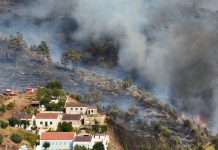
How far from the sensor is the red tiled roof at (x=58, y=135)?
50094 mm

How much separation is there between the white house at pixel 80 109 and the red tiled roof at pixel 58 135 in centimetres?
514

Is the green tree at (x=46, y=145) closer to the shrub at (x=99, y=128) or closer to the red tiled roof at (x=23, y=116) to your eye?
the red tiled roof at (x=23, y=116)

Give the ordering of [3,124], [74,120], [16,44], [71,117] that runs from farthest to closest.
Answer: [16,44] → [71,117] → [74,120] → [3,124]

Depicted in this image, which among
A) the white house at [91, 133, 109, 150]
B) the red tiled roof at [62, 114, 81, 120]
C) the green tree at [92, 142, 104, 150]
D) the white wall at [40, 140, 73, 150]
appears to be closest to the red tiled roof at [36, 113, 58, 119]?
the red tiled roof at [62, 114, 81, 120]

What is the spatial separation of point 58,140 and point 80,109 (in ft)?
21.9

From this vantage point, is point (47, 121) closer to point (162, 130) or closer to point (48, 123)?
point (48, 123)

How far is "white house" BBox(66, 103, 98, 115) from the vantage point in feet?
183

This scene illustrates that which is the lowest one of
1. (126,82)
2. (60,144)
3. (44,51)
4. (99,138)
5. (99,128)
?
(60,144)

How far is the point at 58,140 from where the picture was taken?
164 feet

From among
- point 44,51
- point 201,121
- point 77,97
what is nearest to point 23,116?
point 77,97

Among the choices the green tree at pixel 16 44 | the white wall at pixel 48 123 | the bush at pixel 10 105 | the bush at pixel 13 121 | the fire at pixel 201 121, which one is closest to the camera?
the bush at pixel 13 121

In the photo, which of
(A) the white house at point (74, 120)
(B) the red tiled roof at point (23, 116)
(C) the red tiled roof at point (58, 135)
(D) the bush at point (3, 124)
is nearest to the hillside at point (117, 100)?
(B) the red tiled roof at point (23, 116)

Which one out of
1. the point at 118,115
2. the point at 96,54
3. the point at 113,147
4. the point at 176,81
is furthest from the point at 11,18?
the point at 113,147

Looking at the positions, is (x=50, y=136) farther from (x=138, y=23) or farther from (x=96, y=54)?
(x=138, y=23)
